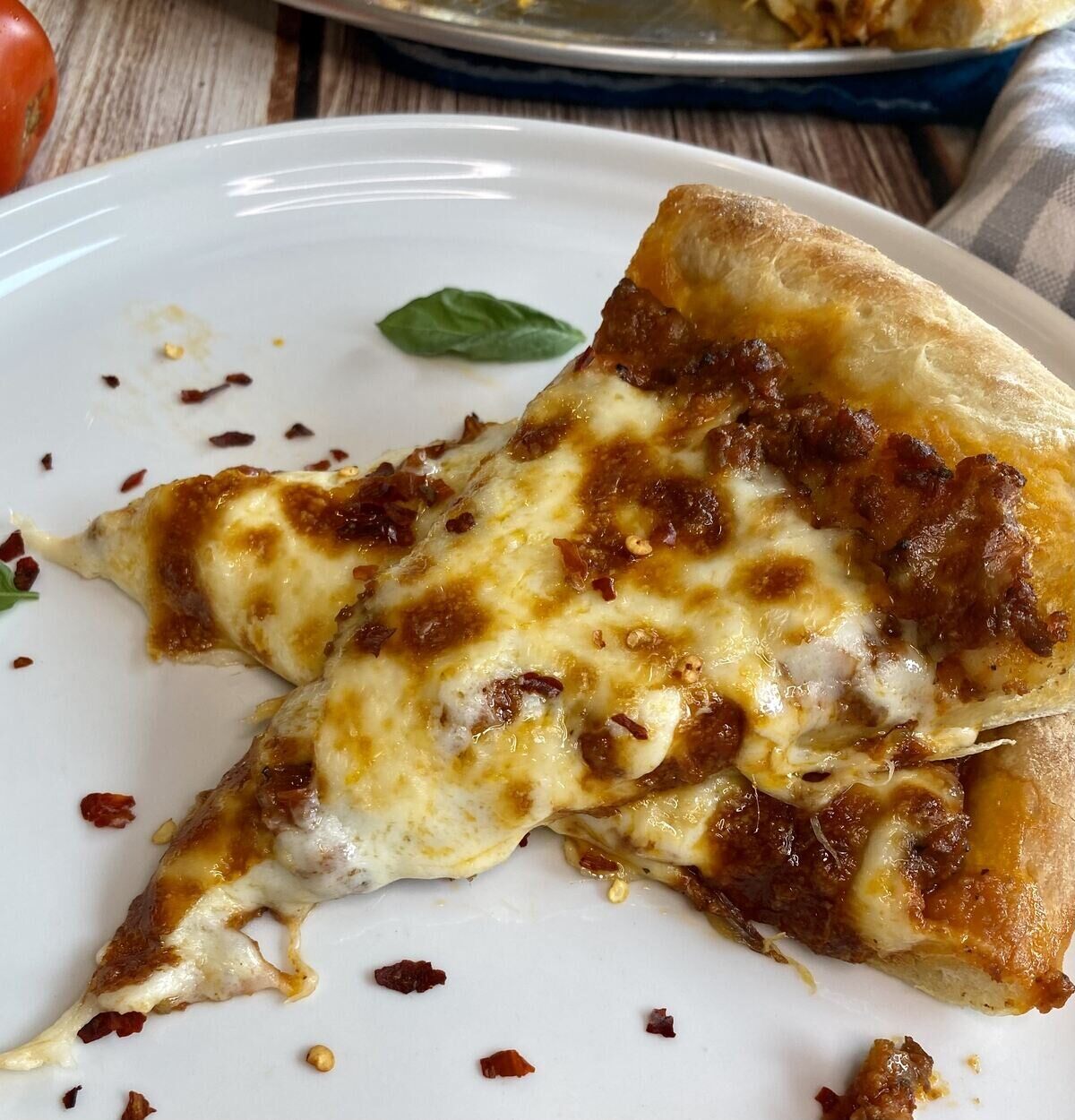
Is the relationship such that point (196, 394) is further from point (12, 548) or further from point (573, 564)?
point (573, 564)

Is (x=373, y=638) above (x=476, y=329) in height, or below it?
below

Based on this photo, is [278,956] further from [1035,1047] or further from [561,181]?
[561,181]

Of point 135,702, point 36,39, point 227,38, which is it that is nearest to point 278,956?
point 135,702

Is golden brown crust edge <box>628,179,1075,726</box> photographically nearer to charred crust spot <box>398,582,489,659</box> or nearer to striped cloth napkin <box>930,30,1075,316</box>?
charred crust spot <box>398,582,489,659</box>

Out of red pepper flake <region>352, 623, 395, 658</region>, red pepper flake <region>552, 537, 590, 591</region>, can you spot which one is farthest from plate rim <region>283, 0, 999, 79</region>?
red pepper flake <region>352, 623, 395, 658</region>

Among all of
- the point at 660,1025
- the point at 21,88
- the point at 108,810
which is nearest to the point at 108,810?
the point at 108,810

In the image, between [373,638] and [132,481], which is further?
[132,481]
